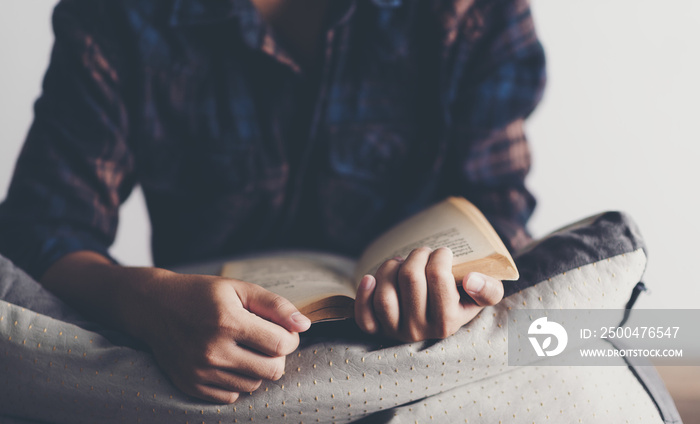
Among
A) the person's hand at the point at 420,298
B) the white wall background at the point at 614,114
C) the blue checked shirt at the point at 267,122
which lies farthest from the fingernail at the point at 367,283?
the white wall background at the point at 614,114

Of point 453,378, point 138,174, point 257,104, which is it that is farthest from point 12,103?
point 453,378

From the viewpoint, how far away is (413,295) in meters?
0.35

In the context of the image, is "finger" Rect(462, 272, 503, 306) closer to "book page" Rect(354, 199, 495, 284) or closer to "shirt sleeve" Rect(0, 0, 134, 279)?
"book page" Rect(354, 199, 495, 284)

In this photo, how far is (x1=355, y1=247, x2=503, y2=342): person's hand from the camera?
35 cm

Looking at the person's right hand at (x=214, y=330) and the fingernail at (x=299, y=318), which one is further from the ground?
the fingernail at (x=299, y=318)

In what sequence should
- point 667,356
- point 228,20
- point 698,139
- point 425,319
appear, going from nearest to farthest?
point 425,319 < point 228,20 < point 667,356 < point 698,139

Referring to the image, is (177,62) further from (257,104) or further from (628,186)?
(628,186)

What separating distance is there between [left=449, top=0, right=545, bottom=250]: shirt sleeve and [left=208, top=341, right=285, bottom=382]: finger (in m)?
0.40

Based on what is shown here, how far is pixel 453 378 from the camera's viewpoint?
39 centimetres

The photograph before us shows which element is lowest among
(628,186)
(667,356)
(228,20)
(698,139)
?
(667,356)

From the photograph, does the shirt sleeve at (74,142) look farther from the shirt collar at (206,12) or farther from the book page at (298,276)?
the book page at (298,276)

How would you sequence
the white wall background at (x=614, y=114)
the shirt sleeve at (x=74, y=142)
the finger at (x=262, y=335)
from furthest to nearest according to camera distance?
the white wall background at (x=614, y=114), the shirt sleeve at (x=74, y=142), the finger at (x=262, y=335)

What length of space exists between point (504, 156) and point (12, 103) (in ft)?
3.18

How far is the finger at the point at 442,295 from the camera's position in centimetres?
35
